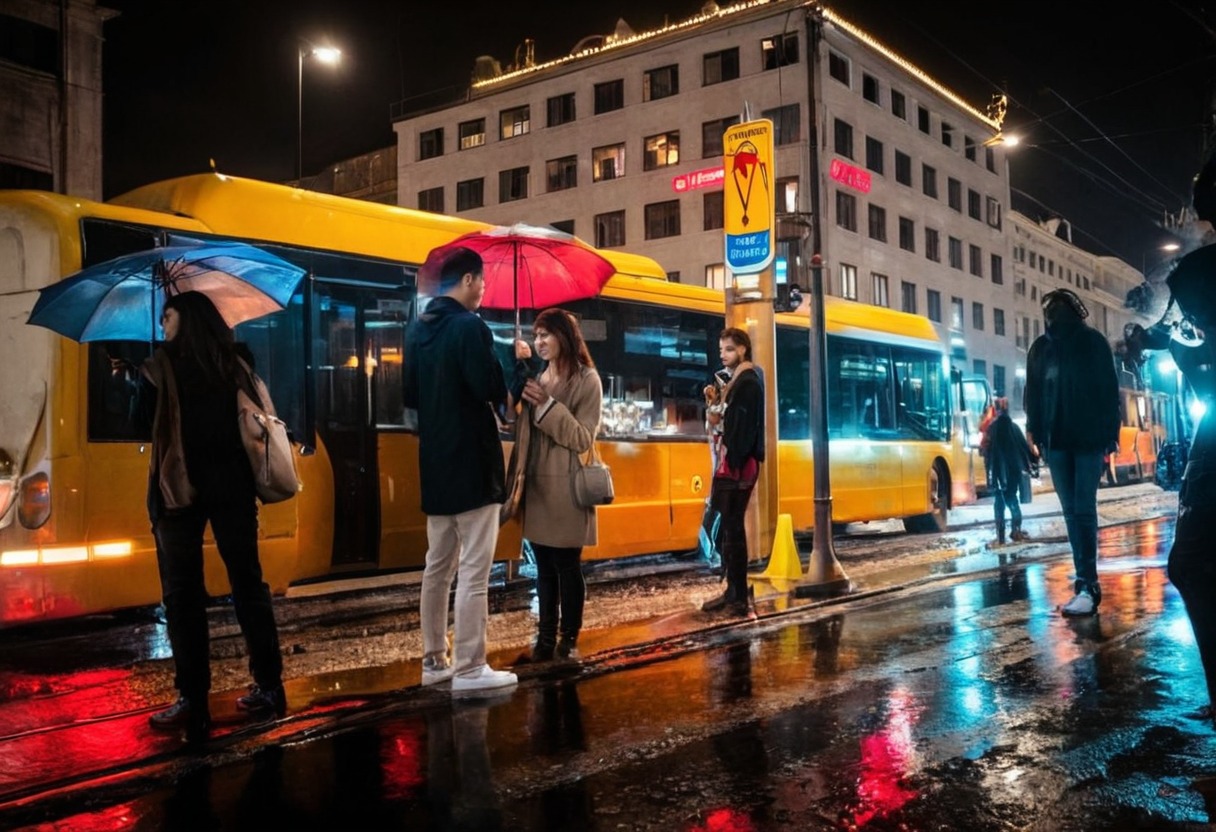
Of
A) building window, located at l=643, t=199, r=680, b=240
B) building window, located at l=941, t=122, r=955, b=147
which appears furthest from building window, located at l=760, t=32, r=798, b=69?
building window, located at l=941, t=122, r=955, b=147

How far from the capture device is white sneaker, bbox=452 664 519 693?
5.29 metres

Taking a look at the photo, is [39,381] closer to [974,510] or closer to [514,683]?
[514,683]

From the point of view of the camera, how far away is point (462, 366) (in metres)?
5.29

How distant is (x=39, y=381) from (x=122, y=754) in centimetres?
359

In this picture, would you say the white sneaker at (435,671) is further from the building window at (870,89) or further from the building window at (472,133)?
the building window at (472,133)

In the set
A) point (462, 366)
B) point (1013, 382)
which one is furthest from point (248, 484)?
point (1013, 382)

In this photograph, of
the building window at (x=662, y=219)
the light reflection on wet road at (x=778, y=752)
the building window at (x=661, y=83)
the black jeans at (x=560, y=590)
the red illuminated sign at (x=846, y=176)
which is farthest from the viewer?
the building window at (x=661, y=83)

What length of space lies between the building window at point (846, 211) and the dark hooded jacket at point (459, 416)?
42.2m

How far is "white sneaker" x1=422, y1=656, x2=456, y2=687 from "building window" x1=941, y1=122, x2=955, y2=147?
2083 inches

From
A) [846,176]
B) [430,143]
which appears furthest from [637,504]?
[430,143]

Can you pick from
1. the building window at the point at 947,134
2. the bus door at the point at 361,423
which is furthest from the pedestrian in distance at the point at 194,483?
the building window at the point at 947,134

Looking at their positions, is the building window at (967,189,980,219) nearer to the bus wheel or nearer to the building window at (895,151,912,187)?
the building window at (895,151,912,187)

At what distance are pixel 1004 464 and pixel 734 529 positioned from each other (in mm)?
6513

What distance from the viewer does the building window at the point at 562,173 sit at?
168 ft
